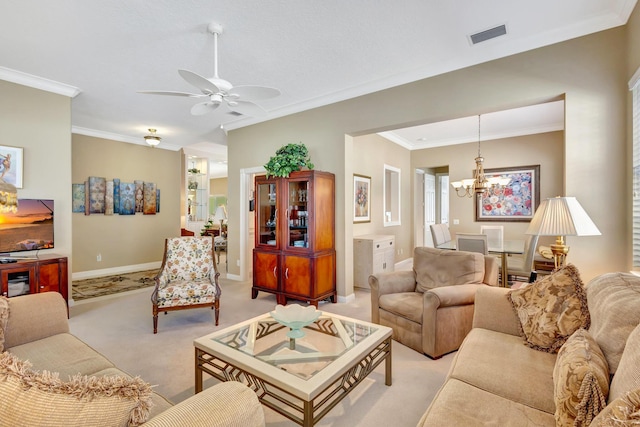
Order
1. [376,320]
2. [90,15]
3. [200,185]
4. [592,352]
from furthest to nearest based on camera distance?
[200,185] → [376,320] → [90,15] → [592,352]

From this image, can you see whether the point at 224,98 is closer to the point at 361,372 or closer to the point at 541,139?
the point at 361,372

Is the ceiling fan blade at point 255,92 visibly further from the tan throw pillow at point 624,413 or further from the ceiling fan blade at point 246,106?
the tan throw pillow at point 624,413

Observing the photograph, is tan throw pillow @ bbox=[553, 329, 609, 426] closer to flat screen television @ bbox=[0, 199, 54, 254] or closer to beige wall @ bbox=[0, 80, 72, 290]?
flat screen television @ bbox=[0, 199, 54, 254]

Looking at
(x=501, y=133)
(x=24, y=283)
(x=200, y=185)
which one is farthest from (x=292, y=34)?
(x=200, y=185)

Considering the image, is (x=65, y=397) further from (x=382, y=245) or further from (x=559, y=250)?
(x=382, y=245)

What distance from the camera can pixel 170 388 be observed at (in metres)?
2.18

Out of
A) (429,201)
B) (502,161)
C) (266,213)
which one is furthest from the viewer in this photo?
(429,201)

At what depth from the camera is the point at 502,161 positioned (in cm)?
596

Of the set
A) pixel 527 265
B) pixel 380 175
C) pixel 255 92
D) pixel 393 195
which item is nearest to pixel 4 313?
pixel 255 92

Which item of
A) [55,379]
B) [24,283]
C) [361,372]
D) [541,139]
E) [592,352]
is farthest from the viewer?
[541,139]

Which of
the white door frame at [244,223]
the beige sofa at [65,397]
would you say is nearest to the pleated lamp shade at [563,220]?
the beige sofa at [65,397]

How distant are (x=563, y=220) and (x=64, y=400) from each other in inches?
106

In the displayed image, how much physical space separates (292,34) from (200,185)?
272 inches

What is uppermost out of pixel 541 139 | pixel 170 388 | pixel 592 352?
pixel 541 139
